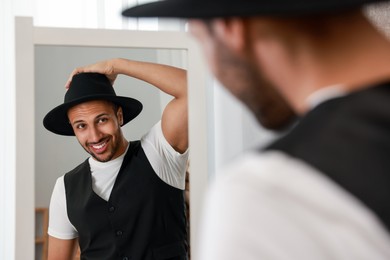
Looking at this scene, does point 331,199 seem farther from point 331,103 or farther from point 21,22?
point 21,22

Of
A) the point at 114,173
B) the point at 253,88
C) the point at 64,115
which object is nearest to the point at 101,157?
the point at 114,173

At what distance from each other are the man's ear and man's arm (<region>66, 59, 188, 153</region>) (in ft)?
3.74

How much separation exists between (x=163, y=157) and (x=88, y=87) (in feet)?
1.00

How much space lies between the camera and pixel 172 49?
1.83m

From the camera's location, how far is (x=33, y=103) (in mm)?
1688

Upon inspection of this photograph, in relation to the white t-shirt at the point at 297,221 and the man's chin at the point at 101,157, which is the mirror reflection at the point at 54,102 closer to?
the man's chin at the point at 101,157

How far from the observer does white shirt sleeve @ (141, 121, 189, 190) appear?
178 centimetres

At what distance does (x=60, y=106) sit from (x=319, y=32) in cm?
124

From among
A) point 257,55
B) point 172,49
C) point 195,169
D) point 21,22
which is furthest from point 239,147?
point 257,55

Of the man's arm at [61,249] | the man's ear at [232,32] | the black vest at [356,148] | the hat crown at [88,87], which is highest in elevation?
the hat crown at [88,87]

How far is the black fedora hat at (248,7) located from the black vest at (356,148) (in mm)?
90

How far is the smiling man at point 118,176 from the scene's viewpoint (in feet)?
5.60
